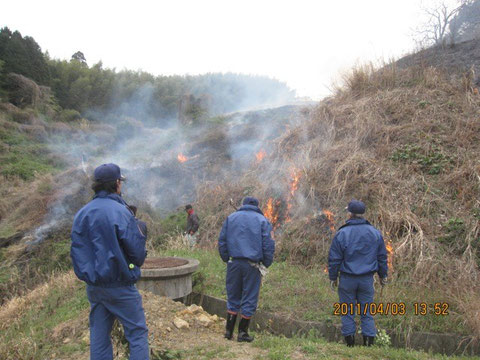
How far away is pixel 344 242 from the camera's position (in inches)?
188

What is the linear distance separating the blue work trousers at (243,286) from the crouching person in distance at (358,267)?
0.99 meters

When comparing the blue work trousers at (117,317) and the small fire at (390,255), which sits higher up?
the blue work trousers at (117,317)

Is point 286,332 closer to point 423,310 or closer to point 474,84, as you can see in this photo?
point 423,310

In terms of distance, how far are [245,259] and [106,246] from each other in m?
2.02

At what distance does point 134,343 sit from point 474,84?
1112cm

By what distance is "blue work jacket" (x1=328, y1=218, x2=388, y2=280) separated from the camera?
4.65 metres

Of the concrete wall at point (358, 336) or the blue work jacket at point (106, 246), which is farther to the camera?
the concrete wall at point (358, 336)

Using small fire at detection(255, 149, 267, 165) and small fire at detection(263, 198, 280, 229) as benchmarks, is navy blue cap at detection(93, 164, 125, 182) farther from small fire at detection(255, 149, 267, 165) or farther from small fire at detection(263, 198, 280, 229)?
small fire at detection(255, 149, 267, 165)

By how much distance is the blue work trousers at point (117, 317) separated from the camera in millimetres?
3197

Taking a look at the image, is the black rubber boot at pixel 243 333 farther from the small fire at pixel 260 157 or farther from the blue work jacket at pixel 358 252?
the small fire at pixel 260 157

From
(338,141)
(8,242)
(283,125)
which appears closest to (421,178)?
(338,141)

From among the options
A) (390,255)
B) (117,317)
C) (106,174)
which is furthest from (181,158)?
(117,317)

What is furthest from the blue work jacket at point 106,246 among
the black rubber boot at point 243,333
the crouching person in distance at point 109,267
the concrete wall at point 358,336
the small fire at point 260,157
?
the small fire at point 260,157

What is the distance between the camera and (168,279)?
596cm
